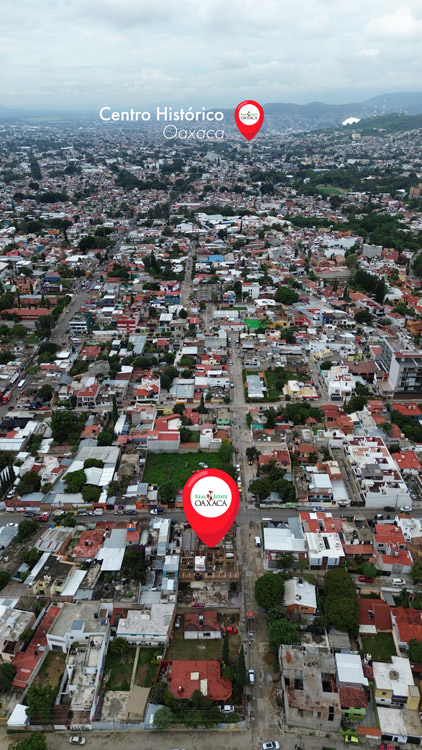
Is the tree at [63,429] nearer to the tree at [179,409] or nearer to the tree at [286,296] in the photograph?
the tree at [179,409]

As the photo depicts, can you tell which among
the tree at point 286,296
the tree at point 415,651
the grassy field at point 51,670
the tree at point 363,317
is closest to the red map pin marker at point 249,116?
the tree at point 286,296

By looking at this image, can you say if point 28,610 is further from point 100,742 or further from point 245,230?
point 245,230

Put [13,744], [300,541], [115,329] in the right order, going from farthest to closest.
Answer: [115,329], [300,541], [13,744]

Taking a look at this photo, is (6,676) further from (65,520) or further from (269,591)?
(269,591)

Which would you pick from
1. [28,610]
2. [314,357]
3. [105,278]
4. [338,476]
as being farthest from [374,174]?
[28,610]

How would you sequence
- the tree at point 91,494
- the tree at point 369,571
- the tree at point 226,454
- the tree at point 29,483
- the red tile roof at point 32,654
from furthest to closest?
the tree at point 226,454, the tree at point 29,483, the tree at point 91,494, the tree at point 369,571, the red tile roof at point 32,654
